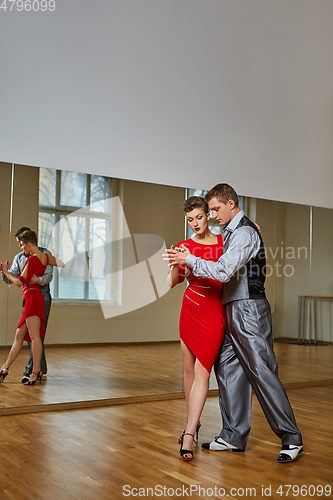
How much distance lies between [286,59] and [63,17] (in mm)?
2753

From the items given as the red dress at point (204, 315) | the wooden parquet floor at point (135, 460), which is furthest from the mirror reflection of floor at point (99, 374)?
the red dress at point (204, 315)

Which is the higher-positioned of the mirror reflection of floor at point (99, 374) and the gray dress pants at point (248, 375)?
the gray dress pants at point (248, 375)

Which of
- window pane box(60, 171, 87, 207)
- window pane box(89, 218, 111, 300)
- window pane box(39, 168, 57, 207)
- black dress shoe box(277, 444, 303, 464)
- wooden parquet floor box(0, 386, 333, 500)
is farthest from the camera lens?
window pane box(89, 218, 111, 300)

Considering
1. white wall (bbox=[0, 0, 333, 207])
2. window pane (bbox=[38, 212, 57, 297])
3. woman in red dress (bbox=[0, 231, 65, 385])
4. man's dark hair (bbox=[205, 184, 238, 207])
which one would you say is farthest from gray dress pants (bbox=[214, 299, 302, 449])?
white wall (bbox=[0, 0, 333, 207])

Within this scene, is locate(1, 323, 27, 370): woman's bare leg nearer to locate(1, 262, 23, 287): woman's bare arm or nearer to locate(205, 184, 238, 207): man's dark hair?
locate(1, 262, 23, 287): woman's bare arm

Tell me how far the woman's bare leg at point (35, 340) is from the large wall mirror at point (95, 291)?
7 cm

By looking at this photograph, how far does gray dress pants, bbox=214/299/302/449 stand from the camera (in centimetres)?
264

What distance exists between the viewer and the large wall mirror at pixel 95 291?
3863mm

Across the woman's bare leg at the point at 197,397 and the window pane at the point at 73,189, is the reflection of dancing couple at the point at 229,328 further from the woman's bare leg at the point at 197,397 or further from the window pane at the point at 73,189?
the window pane at the point at 73,189

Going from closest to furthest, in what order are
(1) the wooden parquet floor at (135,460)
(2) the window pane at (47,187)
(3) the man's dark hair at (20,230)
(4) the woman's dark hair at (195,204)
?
1. (1) the wooden parquet floor at (135,460)
2. (4) the woman's dark hair at (195,204)
3. (3) the man's dark hair at (20,230)
4. (2) the window pane at (47,187)

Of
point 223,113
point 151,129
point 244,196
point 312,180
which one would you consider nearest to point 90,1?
point 151,129

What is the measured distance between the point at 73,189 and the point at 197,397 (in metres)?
2.14

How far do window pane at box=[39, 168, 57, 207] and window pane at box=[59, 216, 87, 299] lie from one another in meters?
0.17

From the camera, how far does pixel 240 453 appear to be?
2826 millimetres
